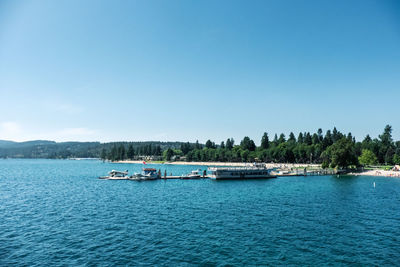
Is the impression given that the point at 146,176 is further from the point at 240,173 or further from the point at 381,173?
the point at 381,173

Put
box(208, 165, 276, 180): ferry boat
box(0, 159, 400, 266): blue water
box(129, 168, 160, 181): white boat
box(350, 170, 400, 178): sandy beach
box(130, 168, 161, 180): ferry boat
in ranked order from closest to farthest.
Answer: box(0, 159, 400, 266): blue water → box(129, 168, 160, 181): white boat → box(130, 168, 161, 180): ferry boat → box(208, 165, 276, 180): ferry boat → box(350, 170, 400, 178): sandy beach

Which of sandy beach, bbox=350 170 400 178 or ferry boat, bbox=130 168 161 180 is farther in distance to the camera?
sandy beach, bbox=350 170 400 178

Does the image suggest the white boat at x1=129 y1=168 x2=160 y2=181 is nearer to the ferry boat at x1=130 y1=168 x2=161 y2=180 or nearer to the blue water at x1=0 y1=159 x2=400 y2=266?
the ferry boat at x1=130 y1=168 x2=161 y2=180

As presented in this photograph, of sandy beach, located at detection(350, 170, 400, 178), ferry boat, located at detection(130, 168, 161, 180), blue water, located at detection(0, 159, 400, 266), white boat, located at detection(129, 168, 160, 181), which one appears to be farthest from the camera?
sandy beach, located at detection(350, 170, 400, 178)

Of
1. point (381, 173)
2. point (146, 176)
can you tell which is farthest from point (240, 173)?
point (381, 173)

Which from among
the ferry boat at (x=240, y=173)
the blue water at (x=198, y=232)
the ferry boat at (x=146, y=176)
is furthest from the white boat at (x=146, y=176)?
the blue water at (x=198, y=232)

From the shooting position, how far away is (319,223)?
39.5 meters

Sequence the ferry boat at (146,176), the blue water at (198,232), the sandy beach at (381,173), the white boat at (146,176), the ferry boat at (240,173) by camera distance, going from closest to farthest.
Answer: the blue water at (198,232), the white boat at (146,176), the ferry boat at (146,176), the ferry boat at (240,173), the sandy beach at (381,173)

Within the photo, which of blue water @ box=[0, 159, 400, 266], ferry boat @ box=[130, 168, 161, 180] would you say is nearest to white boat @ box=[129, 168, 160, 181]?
ferry boat @ box=[130, 168, 161, 180]

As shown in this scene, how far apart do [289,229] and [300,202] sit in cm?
2197

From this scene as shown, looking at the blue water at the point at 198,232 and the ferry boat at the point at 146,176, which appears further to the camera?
the ferry boat at the point at 146,176

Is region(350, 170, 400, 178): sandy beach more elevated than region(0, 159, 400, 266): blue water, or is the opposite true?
region(350, 170, 400, 178): sandy beach

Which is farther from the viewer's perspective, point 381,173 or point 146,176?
point 381,173

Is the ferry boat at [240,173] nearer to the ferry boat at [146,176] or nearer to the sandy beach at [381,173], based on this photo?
the ferry boat at [146,176]
